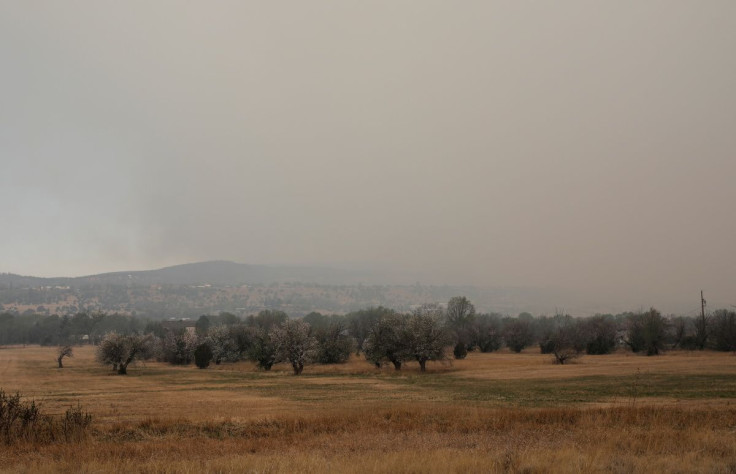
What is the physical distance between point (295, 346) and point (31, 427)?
61.8 meters

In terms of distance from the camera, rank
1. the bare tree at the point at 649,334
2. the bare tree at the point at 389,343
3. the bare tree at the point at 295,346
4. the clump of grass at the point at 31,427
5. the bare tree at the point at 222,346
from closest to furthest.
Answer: the clump of grass at the point at 31,427 → the bare tree at the point at 389,343 → the bare tree at the point at 295,346 → the bare tree at the point at 649,334 → the bare tree at the point at 222,346

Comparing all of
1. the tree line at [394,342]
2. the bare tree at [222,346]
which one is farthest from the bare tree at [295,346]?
the bare tree at [222,346]

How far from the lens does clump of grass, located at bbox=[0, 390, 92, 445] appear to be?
19422 millimetres

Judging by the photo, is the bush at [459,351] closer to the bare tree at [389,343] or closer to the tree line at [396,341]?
the tree line at [396,341]

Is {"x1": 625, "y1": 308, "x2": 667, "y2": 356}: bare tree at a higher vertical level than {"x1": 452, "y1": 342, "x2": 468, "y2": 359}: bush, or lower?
higher

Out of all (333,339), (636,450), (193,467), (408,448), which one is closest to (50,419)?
(193,467)

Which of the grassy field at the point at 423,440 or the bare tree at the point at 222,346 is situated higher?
the grassy field at the point at 423,440

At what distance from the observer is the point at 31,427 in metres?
20.1

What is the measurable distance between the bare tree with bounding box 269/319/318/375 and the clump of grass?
59.3m

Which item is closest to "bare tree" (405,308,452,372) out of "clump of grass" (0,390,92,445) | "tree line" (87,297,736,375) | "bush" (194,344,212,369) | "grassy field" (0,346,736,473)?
"tree line" (87,297,736,375)

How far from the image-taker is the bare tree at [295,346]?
8100 centimetres

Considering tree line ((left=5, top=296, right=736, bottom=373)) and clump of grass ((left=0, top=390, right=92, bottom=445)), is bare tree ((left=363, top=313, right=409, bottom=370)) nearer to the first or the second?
tree line ((left=5, top=296, right=736, bottom=373))

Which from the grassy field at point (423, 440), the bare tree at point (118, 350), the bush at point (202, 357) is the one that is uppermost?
the grassy field at point (423, 440)

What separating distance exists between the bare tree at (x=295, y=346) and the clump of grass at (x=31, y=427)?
59290mm
